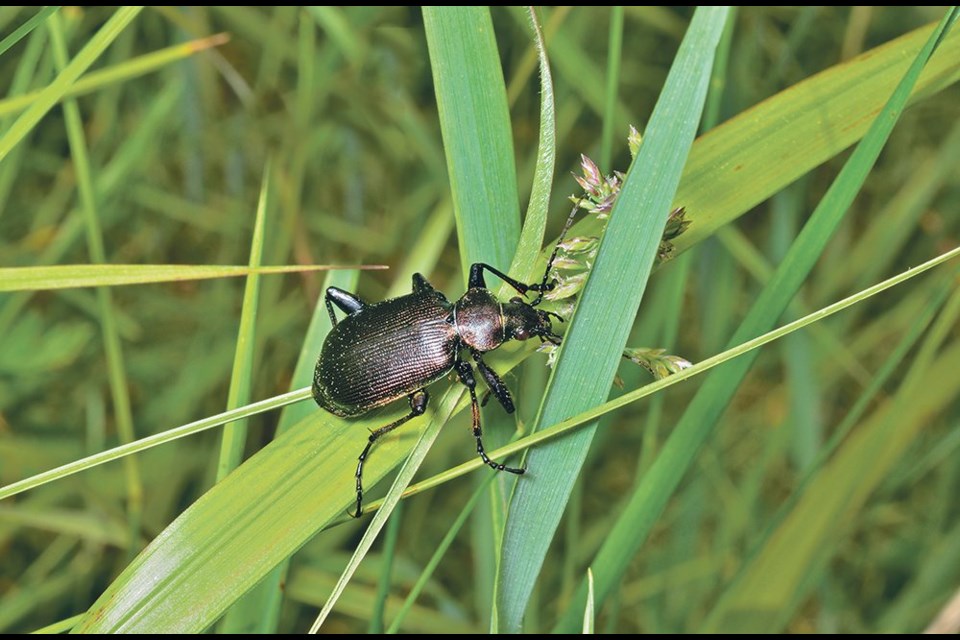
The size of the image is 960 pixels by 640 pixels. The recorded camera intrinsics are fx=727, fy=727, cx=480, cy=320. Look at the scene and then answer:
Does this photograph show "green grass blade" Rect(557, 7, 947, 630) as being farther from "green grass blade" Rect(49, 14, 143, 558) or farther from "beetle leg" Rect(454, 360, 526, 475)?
"green grass blade" Rect(49, 14, 143, 558)

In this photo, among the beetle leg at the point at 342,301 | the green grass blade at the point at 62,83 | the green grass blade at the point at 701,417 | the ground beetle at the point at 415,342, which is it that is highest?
the green grass blade at the point at 62,83

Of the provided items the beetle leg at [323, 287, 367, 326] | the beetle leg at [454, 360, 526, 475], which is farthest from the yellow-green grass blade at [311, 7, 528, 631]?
the beetle leg at [323, 287, 367, 326]

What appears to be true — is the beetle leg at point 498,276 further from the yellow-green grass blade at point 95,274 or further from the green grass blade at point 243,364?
the green grass blade at point 243,364

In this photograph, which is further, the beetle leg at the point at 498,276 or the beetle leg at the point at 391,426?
the beetle leg at the point at 498,276

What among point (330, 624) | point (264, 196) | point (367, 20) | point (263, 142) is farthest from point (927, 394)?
point (263, 142)

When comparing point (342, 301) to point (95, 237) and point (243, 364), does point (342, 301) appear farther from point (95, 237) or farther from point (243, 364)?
point (95, 237)

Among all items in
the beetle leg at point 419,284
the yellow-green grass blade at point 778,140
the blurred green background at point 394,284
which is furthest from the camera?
the blurred green background at point 394,284

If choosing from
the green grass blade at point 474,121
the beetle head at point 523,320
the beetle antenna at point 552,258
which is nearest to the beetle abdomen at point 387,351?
the beetle head at point 523,320
